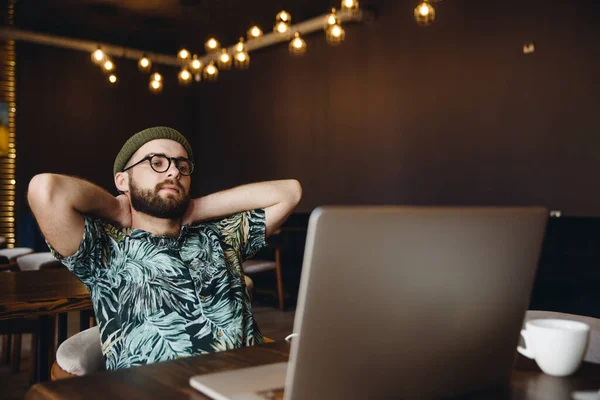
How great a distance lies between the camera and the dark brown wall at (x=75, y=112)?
23.8ft

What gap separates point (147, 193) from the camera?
1634mm

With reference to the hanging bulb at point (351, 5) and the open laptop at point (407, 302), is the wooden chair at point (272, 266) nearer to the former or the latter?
the hanging bulb at point (351, 5)

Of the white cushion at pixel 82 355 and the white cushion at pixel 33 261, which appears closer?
the white cushion at pixel 82 355

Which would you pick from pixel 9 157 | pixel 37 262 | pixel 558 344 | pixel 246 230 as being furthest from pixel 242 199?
pixel 9 157

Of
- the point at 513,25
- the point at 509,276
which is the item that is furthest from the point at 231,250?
the point at 513,25

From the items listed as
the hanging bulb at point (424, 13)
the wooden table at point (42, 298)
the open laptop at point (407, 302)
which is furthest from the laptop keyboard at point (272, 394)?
the hanging bulb at point (424, 13)

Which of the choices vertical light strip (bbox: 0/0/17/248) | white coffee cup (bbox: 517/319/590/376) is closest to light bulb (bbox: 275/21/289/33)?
vertical light strip (bbox: 0/0/17/248)

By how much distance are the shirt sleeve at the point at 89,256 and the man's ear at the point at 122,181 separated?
0.76ft

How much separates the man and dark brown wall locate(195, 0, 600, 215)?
3708 mm

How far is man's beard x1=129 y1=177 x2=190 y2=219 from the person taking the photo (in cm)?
163

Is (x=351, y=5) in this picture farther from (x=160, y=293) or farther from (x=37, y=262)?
(x=160, y=293)

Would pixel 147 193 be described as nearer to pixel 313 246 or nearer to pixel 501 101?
pixel 313 246

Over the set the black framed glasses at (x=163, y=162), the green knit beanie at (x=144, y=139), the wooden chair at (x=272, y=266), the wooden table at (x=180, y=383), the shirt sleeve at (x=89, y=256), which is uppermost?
the green knit beanie at (x=144, y=139)

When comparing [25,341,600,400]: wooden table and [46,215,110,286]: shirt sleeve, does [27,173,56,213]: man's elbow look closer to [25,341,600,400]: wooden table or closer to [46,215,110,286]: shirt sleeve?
[46,215,110,286]: shirt sleeve
